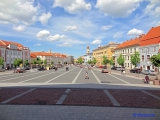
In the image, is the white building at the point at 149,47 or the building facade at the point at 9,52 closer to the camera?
the white building at the point at 149,47

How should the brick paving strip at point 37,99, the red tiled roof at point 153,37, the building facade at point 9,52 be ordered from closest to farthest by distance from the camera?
the brick paving strip at point 37,99
the red tiled roof at point 153,37
the building facade at point 9,52

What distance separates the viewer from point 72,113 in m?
7.26

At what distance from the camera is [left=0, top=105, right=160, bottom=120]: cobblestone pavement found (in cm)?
675

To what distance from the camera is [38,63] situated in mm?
93500

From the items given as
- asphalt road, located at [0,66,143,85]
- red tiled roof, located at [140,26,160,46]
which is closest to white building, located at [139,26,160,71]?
red tiled roof, located at [140,26,160,46]

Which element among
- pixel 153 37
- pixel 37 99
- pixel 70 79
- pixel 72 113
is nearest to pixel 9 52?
pixel 70 79

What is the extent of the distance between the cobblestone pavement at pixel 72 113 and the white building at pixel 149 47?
128 feet

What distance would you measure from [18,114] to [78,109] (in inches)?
110

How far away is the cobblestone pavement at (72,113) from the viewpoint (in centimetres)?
675

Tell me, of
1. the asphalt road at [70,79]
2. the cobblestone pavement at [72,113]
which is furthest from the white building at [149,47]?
the cobblestone pavement at [72,113]

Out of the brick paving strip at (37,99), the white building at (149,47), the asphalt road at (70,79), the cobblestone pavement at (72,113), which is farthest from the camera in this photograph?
the white building at (149,47)

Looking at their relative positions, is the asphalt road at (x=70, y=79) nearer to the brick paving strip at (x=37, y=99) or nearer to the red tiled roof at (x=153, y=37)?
the brick paving strip at (x=37, y=99)

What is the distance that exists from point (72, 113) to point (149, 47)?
146 ft

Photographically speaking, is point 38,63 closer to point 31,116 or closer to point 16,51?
point 16,51
